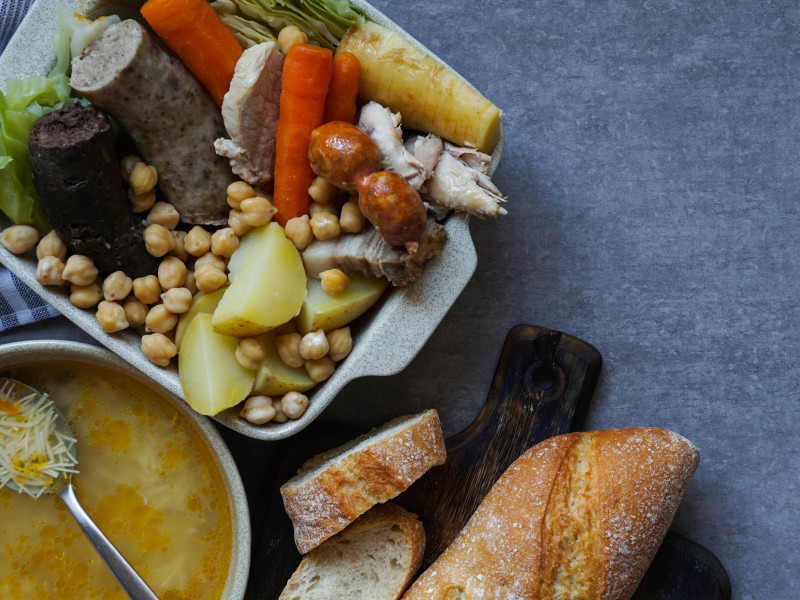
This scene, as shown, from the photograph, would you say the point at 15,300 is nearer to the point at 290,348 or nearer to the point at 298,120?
the point at 290,348

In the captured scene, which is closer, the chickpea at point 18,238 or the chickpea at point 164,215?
the chickpea at point 18,238

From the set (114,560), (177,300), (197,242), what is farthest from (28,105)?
(114,560)

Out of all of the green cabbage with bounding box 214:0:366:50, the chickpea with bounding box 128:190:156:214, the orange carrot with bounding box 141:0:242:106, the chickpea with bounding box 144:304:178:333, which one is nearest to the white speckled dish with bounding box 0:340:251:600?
the chickpea with bounding box 144:304:178:333

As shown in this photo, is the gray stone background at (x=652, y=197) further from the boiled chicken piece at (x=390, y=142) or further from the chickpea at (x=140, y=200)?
the chickpea at (x=140, y=200)

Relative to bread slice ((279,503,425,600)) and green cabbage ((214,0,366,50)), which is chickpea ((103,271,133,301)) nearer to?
green cabbage ((214,0,366,50))

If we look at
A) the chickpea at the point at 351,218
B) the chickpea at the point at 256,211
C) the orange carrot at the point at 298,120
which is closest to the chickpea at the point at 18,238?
the chickpea at the point at 256,211

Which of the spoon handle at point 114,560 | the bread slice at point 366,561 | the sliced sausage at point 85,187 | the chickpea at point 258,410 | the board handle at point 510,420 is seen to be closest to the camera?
the sliced sausage at point 85,187
